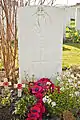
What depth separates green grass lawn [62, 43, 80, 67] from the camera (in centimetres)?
686

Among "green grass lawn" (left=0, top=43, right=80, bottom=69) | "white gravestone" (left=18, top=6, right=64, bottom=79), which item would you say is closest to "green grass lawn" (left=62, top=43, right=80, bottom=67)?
"green grass lawn" (left=0, top=43, right=80, bottom=69)

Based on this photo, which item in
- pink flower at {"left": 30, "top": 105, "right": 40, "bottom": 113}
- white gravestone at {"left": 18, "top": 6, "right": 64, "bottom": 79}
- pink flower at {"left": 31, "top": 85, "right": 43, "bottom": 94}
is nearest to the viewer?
pink flower at {"left": 30, "top": 105, "right": 40, "bottom": 113}

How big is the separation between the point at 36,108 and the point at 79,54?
5.52 m

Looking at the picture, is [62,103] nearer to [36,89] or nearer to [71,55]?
[36,89]

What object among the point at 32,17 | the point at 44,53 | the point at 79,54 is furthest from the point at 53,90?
the point at 79,54

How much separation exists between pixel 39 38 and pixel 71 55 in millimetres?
4597

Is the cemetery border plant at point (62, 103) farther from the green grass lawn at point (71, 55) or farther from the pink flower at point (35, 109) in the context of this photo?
the green grass lawn at point (71, 55)

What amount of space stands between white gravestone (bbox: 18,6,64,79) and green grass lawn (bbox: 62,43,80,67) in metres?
2.77

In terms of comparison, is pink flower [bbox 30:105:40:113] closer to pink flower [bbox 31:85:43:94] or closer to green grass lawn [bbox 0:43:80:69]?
pink flower [bbox 31:85:43:94]

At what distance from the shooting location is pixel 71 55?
26.3ft

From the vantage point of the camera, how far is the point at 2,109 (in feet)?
10.4

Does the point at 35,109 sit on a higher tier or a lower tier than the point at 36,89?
lower

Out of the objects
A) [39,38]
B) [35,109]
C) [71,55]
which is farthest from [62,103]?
[71,55]

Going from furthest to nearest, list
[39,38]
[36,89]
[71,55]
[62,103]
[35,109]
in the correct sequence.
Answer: [71,55] < [39,38] < [36,89] < [62,103] < [35,109]
